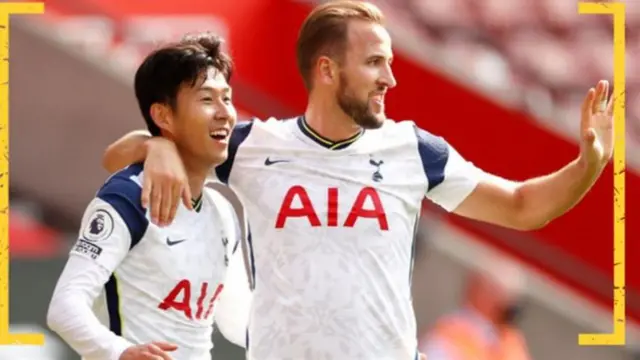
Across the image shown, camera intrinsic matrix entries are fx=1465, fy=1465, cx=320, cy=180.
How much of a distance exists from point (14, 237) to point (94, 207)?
3413 millimetres

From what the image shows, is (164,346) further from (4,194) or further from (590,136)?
(4,194)

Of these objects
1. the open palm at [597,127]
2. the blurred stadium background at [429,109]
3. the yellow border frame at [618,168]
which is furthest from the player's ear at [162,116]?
the blurred stadium background at [429,109]

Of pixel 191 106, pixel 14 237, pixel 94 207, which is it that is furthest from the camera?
pixel 14 237

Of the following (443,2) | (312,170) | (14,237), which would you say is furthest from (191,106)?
(443,2)

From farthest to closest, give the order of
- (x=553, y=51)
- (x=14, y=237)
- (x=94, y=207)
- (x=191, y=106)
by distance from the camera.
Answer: (x=553, y=51), (x=14, y=237), (x=191, y=106), (x=94, y=207)

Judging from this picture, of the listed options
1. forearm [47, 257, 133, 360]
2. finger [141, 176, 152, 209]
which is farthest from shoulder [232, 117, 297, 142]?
forearm [47, 257, 133, 360]

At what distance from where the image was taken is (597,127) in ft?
11.7

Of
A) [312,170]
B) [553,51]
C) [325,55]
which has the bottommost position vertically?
[312,170]

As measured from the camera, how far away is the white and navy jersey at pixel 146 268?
3285mm

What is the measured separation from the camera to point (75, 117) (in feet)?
22.5

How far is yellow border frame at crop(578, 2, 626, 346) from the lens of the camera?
4.54 meters

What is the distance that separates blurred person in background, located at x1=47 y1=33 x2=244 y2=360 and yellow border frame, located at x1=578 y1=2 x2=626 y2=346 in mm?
1016

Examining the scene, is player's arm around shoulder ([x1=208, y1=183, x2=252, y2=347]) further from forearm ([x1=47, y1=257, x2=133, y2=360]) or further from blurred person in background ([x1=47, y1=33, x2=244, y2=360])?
forearm ([x1=47, y1=257, x2=133, y2=360])

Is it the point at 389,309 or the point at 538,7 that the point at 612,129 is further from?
the point at 538,7
